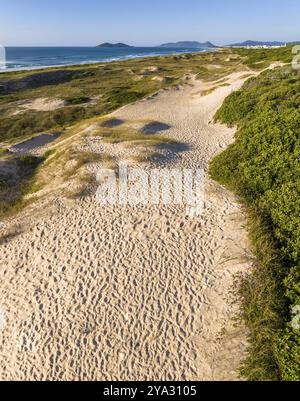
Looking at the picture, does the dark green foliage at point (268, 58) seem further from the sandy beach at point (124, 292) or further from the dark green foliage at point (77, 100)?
the sandy beach at point (124, 292)

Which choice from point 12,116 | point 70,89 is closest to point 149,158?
point 12,116

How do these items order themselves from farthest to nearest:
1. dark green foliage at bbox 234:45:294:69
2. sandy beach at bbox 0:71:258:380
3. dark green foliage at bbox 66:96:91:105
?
1. dark green foliage at bbox 234:45:294:69
2. dark green foliage at bbox 66:96:91:105
3. sandy beach at bbox 0:71:258:380

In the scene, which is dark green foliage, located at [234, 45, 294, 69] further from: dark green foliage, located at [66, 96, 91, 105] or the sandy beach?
the sandy beach

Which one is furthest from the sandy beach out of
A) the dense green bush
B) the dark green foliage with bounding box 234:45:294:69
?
the dark green foliage with bounding box 234:45:294:69

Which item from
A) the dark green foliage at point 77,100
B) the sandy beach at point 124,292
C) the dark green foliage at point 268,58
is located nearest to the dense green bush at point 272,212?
the sandy beach at point 124,292

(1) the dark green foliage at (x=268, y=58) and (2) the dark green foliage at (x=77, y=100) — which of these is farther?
(1) the dark green foliage at (x=268, y=58)

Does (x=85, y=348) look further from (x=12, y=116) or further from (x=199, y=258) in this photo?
(x=12, y=116)
